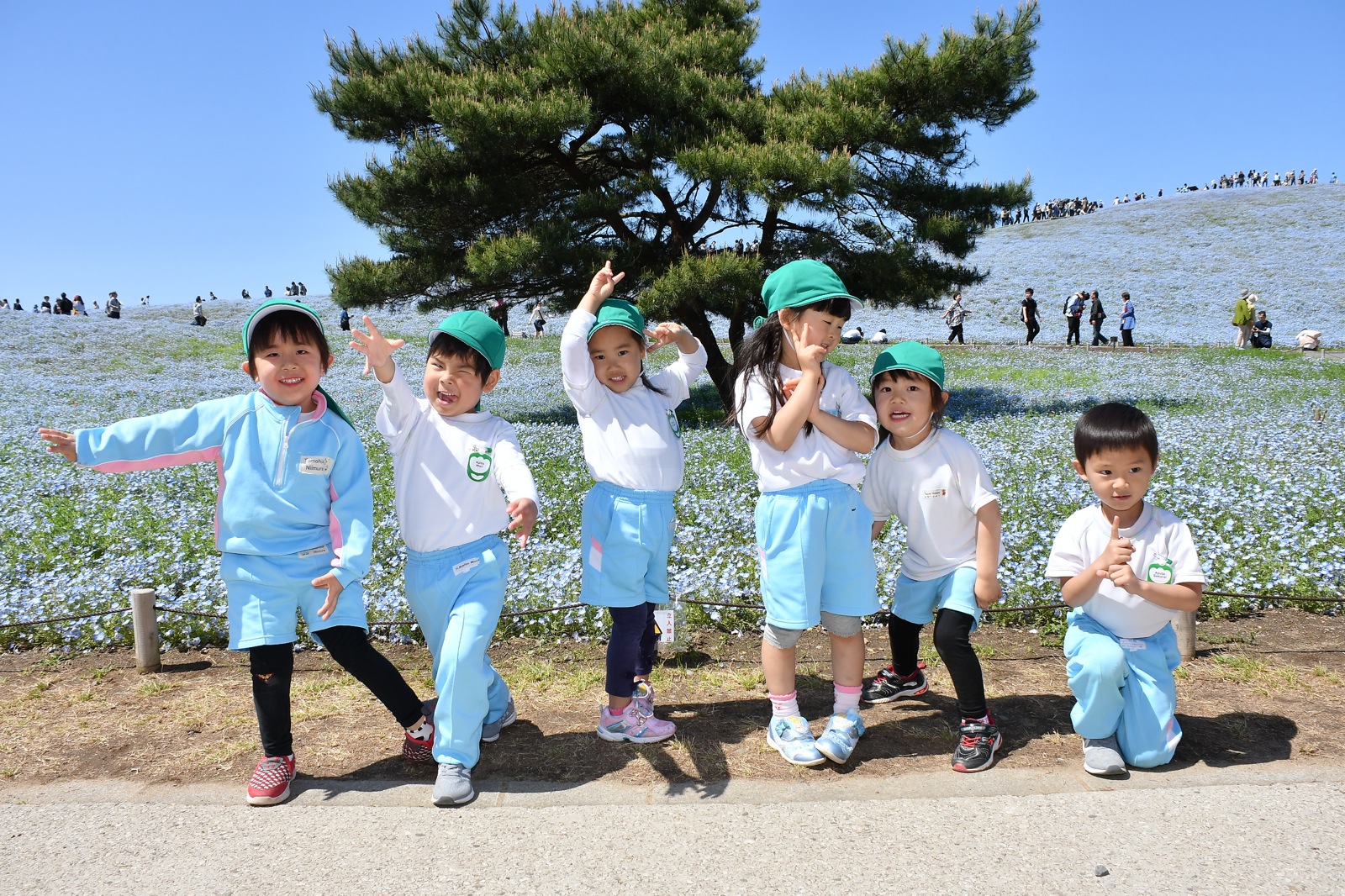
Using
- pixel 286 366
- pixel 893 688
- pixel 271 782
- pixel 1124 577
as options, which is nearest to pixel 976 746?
pixel 893 688

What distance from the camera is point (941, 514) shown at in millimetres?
3508

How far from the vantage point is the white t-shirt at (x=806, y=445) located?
339 cm

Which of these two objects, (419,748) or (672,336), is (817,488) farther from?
(419,748)

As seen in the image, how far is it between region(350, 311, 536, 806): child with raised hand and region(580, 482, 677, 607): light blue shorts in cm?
35

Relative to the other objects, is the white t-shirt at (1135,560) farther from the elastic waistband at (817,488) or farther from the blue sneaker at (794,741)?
the blue sneaker at (794,741)

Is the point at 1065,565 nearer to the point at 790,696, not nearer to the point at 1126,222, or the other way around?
the point at 790,696

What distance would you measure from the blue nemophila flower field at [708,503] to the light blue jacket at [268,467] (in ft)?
6.12

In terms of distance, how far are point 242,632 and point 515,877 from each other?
1366mm

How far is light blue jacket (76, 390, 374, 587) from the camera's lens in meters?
3.21

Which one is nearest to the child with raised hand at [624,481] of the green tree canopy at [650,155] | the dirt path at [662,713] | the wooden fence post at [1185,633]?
the dirt path at [662,713]

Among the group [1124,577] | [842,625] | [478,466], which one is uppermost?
[478,466]

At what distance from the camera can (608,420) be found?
3.59 m

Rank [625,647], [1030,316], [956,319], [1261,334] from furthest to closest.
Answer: [956,319] < [1030,316] < [1261,334] < [625,647]

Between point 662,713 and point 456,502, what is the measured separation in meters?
1.39
